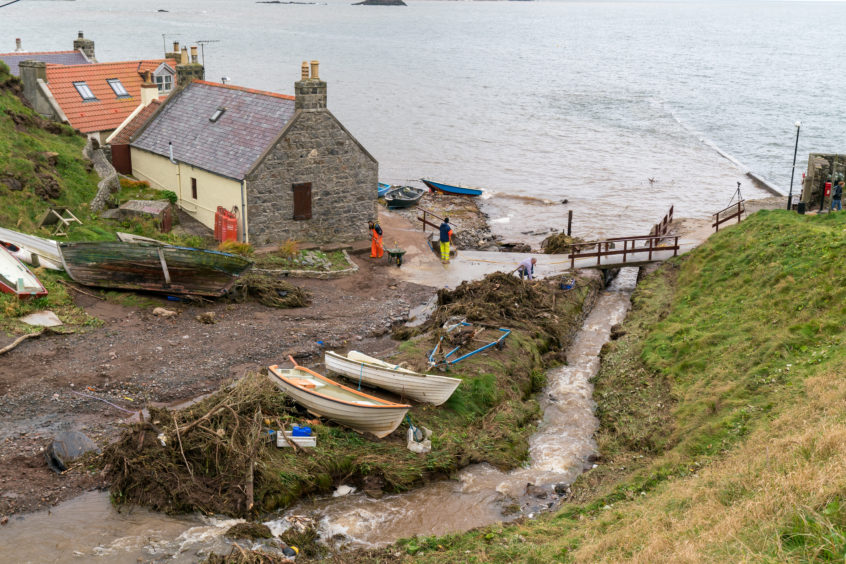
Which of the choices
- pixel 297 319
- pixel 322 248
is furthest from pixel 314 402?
pixel 322 248

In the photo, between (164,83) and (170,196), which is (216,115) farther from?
(164,83)

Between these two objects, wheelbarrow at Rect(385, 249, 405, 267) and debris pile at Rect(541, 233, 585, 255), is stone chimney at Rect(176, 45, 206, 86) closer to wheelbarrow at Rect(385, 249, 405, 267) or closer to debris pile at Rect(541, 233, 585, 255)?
wheelbarrow at Rect(385, 249, 405, 267)

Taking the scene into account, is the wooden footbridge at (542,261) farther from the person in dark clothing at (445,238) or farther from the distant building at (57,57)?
the distant building at (57,57)

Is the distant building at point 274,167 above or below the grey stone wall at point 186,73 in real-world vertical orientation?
below

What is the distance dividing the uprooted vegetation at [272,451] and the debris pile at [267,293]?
7516 millimetres

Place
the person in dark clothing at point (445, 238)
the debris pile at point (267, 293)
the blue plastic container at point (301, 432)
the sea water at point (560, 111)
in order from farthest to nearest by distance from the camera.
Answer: the sea water at point (560, 111)
the person in dark clothing at point (445, 238)
the debris pile at point (267, 293)
the blue plastic container at point (301, 432)

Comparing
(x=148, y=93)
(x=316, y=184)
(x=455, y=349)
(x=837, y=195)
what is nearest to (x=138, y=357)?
(x=455, y=349)

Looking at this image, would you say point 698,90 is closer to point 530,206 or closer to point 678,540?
point 530,206

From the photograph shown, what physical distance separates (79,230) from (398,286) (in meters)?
11.4

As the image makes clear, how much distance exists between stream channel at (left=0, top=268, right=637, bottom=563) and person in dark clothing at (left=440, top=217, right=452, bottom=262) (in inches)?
490

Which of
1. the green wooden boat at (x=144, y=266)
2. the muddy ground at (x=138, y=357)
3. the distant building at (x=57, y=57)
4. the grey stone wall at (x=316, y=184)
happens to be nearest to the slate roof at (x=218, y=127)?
the grey stone wall at (x=316, y=184)

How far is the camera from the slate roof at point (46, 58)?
45.1m

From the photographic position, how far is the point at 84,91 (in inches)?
1601

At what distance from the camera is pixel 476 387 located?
20438 mm
